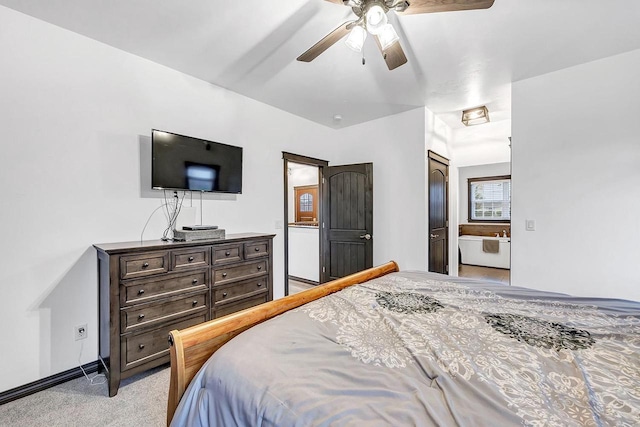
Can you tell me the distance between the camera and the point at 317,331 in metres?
1.19

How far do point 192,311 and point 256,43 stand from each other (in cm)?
238

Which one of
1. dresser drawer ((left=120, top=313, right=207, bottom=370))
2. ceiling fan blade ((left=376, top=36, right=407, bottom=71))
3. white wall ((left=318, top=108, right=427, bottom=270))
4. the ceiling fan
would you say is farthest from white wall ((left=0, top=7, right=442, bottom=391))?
white wall ((left=318, top=108, right=427, bottom=270))

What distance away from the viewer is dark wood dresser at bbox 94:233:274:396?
2.01 meters

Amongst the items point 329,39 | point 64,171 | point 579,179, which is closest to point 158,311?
point 64,171

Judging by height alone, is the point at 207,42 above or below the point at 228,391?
above

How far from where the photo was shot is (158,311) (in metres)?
2.21

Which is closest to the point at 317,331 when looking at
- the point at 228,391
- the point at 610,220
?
the point at 228,391

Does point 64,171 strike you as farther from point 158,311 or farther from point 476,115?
point 476,115

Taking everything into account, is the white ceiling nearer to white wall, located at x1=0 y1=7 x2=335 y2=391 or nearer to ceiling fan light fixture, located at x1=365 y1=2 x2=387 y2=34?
white wall, located at x1=0 y1=7 x2=335 y2=391

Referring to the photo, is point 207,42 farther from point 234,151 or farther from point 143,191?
point 143,191

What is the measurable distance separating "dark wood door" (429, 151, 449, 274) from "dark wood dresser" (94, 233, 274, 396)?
2.69 m

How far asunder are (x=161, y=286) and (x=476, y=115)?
4449 millimetres

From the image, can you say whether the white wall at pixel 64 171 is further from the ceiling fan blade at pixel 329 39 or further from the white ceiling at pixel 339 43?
the ceiling fan blade at pixel 329 39

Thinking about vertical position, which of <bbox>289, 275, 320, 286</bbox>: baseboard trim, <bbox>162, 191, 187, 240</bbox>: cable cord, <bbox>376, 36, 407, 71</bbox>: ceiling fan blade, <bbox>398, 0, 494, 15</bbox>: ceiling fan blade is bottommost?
<bbox>289, 275, 320, 286</bbox>: baseboard trim
